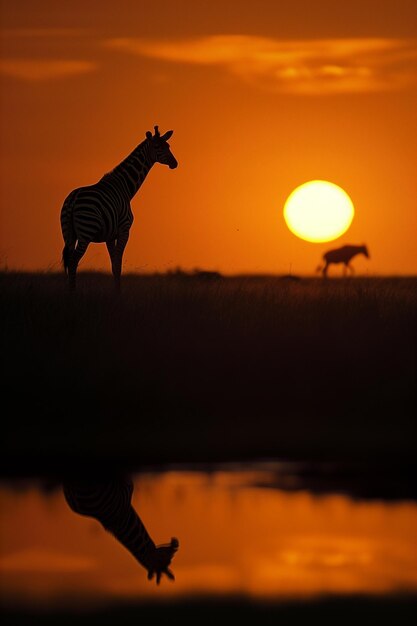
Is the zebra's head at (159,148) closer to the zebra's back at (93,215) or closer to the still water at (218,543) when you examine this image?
the zebra's back at (93,215)

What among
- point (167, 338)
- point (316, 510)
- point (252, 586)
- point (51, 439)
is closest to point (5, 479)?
point (51, 439)

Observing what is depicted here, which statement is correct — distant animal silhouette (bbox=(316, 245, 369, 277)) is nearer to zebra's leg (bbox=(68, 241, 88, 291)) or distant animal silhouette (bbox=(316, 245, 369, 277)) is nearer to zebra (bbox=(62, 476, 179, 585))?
zebra's leg (bbox=(68, 241, 88, 291))

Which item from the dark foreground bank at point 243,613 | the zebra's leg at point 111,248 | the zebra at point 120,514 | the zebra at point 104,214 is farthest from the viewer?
the zebra's leg at point 111,248

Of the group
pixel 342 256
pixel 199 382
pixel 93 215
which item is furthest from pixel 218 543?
pixel 342 256

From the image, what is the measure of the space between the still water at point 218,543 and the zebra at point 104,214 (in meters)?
10.2

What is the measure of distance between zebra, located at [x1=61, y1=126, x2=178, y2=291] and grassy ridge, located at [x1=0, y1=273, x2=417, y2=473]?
13.2ft

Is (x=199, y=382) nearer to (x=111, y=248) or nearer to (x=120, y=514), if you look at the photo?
(x=120, y=514)

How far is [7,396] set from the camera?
13000mm

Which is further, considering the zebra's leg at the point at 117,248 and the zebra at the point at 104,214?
the zebra's leg at the point at 117,248

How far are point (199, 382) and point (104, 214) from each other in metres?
8.03

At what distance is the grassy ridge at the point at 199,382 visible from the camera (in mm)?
11688

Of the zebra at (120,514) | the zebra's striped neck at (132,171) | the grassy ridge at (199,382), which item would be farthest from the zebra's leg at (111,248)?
the zebra at (120,514)

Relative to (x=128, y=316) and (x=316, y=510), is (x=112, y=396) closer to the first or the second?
(x=128, y=316)

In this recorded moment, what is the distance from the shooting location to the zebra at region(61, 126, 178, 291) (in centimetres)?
2097
